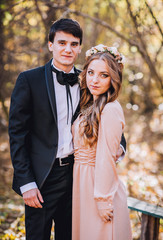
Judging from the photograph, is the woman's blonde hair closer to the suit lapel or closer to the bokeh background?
the suit lapel

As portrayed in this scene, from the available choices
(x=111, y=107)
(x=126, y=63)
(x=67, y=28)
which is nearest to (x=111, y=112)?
(x=111, y=107)

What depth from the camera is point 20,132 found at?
218cm

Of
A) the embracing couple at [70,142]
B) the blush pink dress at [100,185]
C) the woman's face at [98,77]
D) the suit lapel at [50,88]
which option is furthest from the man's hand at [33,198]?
the woman's face at [98,77]

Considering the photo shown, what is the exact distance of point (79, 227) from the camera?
228cm

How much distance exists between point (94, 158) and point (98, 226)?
540 mm

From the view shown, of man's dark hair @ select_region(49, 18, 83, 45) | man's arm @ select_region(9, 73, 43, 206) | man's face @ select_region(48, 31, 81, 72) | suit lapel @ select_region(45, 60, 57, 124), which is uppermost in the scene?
man's dark hair @ select_region(49, 18, 83, 45)

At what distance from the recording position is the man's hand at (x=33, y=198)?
2131 mm

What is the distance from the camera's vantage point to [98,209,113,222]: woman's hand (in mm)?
2016

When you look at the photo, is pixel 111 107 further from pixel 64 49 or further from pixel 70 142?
pixel 64 49

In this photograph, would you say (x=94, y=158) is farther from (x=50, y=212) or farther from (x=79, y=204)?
(x=50, y=212)

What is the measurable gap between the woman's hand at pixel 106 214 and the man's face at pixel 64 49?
4.14ft

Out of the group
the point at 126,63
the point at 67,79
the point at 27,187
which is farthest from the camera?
the point at 126,63

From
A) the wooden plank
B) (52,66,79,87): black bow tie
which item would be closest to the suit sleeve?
(52,66,79,87): black bow tie

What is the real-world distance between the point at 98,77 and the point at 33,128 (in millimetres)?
703
